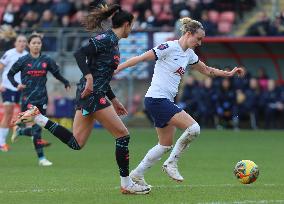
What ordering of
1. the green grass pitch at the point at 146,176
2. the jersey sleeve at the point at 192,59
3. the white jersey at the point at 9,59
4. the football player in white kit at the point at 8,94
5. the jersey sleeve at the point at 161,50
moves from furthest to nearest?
the white jersey at the point at 9,59 → the football player in white kit at the point at 8,94 → the jersey sleeve at the point at 192,59 → the jersey sleeve at the point at 161,50 → the green grass pitch at the point at 146,176

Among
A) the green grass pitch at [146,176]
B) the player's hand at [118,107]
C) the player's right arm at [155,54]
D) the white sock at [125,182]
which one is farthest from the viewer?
the player's hand at [118,107]

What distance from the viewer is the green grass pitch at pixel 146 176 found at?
35.3 ft

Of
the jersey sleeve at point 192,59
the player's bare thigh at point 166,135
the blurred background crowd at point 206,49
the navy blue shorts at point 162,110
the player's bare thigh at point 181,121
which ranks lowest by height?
the blurred background crowd at point 206,49

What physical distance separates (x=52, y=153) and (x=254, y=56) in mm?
12948

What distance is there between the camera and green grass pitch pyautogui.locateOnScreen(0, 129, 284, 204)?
10773 millimetres

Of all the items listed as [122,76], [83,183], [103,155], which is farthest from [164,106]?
[122,76]

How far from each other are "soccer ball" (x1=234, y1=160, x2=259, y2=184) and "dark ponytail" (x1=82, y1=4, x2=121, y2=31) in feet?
9.22

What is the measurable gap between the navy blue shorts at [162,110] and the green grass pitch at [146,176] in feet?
2.97

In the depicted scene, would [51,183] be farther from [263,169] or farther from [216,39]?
[216,39]

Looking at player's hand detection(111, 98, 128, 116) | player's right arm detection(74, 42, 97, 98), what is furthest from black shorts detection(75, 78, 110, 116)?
player's hand detection(111, 98, 128, 116)

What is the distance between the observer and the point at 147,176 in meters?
13.9

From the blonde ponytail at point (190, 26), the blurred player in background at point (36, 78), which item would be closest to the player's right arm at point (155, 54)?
the blonde ponytail at point (190, 26)

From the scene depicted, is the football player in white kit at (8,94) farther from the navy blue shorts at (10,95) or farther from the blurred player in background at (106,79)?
the blurred player in background at (106,79)

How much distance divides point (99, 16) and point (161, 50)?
1.20 metres
